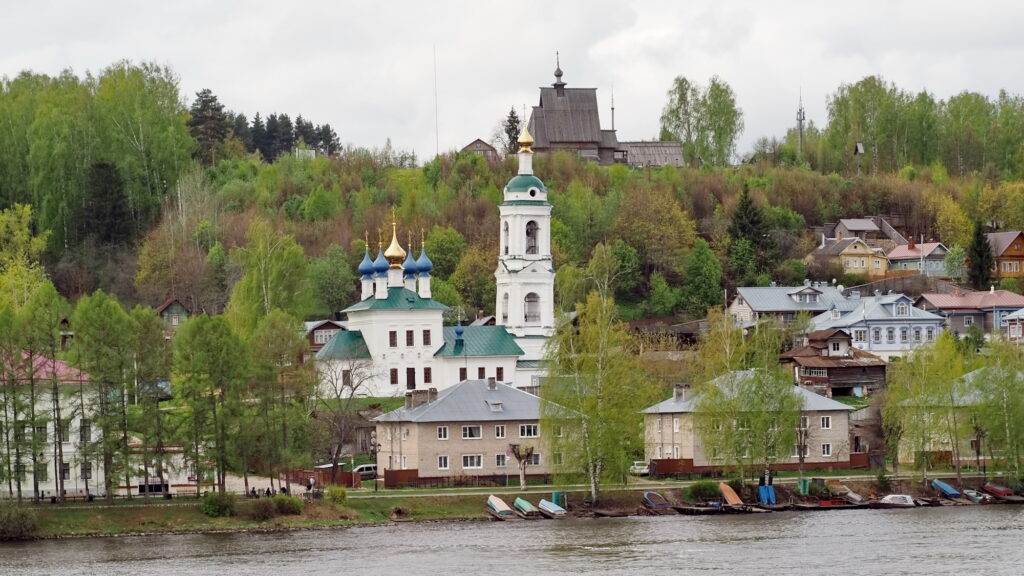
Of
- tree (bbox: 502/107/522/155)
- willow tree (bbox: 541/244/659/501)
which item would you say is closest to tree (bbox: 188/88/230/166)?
tree (bbox: 502/107/522/155)

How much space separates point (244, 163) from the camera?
142m

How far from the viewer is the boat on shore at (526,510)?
230 ft

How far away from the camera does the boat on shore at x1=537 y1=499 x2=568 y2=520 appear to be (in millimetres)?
70438

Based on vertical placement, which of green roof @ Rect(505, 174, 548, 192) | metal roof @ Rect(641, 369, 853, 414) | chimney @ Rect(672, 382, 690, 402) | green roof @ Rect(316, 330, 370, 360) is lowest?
metal roof @ Rect(641, 369, 853, 414)

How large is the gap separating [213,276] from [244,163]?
27328mm

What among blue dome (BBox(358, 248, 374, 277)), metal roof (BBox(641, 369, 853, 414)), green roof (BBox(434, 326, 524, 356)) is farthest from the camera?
blue dome (BBox(358, 248, 374, 277))

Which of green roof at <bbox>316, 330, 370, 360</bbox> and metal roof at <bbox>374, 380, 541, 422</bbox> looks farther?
green roof at <bbox>316, 330, 370, 360</bbox>

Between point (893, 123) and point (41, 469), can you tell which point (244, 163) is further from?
point (41, 469)

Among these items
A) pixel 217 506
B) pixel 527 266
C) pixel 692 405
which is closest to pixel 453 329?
pixel 527 266

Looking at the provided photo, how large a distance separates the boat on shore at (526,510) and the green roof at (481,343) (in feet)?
78.4

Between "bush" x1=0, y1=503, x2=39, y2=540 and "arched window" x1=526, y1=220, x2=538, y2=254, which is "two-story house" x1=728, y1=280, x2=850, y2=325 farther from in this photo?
"bush" x1=0, y1=503, x2=39, y2=540

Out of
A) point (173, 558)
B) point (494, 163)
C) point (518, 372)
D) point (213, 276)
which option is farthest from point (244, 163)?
point (173, 558)

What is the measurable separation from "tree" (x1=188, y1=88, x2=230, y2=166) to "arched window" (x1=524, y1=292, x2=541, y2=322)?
185 ft

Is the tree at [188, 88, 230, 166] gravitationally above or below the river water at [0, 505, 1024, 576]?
above
